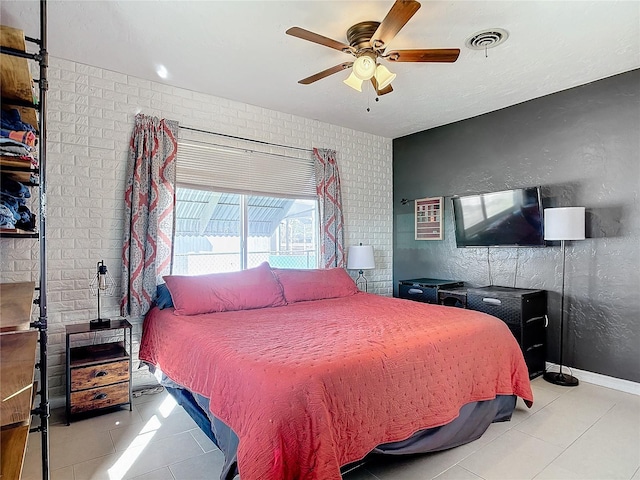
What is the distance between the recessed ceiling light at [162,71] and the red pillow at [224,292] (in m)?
1.68

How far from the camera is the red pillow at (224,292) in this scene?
2.91m

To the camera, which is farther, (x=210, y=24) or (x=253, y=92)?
(x=253, y=92)

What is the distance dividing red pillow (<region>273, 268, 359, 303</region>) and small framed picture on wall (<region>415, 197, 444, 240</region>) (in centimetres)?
133

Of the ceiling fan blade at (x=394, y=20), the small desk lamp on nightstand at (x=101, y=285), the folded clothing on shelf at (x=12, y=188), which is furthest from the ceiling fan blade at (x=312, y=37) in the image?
the small desk lamp on nightstand at (x=101, y=285)

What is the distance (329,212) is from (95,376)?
2.73m

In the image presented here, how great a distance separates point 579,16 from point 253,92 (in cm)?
253

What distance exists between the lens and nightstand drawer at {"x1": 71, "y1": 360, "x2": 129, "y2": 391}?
2533 mm

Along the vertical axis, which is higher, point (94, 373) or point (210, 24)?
point (210, 24)

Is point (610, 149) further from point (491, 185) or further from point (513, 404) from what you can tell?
point (513, 404)

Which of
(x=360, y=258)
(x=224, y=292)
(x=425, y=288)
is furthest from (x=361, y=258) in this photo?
(x=224, y=292)

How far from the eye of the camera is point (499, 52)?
2738 mm

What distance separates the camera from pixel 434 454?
2133mm

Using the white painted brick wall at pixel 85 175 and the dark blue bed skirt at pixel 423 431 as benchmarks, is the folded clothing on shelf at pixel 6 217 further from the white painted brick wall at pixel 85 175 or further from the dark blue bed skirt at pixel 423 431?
the white painted brick wall at pixel 85 175

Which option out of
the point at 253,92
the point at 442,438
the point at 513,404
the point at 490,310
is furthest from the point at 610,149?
the point at 253,92
